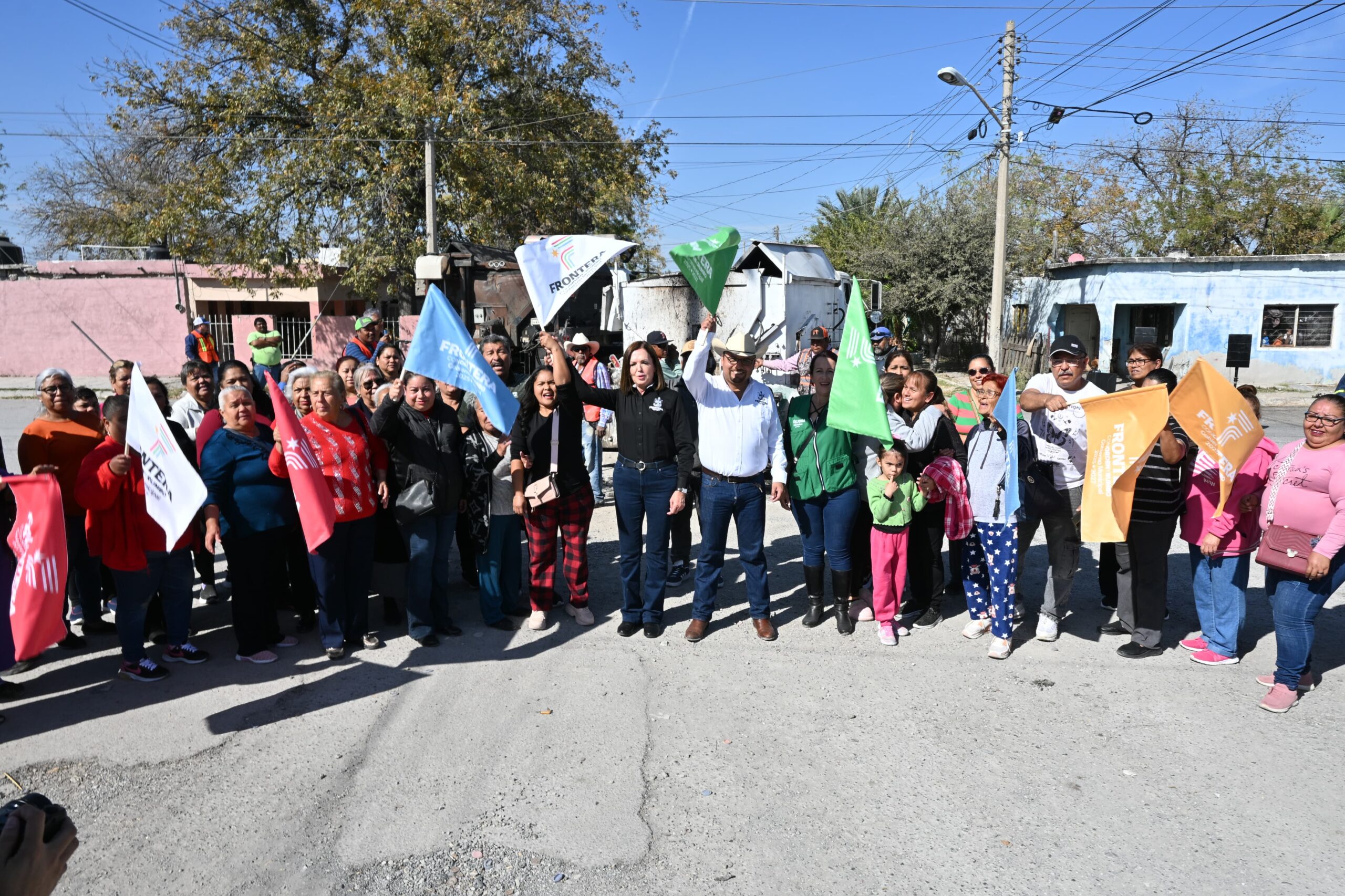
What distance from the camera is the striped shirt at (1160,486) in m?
5.07

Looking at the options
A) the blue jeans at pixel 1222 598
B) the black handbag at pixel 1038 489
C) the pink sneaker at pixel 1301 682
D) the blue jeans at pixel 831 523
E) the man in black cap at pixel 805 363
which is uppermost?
the man in black cap at pixel 805 363

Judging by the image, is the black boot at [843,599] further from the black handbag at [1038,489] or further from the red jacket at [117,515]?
the red jacket at [117,515]

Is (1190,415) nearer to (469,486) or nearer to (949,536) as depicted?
(949,536)

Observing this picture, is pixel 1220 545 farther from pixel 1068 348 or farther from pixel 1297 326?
pixel 1297 326

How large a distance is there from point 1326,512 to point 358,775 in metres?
4.73

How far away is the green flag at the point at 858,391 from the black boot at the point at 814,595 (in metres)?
0.97

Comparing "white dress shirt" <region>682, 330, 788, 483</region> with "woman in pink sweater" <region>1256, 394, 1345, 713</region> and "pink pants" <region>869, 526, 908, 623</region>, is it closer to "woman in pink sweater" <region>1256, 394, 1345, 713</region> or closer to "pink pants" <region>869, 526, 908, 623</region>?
"pink pants" <region>869, 526, 908, 623</region>

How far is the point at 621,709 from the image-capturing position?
4.51 m

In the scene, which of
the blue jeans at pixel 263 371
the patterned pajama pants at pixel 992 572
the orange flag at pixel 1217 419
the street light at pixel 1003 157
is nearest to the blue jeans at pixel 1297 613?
the orange flag at pixel 1217 419

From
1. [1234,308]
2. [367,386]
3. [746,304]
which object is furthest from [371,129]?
[1234,308]

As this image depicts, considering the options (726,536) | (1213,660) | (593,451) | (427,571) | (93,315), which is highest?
(93,315)

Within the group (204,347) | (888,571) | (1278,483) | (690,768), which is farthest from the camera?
(204,347)

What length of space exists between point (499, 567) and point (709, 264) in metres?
2.34

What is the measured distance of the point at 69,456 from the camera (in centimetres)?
515
